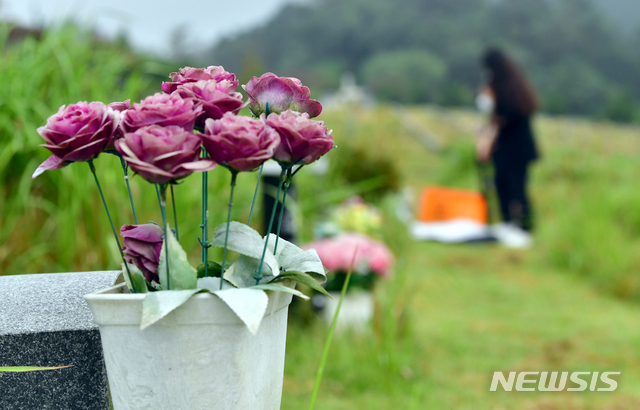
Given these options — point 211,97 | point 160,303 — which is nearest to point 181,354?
point 160,303

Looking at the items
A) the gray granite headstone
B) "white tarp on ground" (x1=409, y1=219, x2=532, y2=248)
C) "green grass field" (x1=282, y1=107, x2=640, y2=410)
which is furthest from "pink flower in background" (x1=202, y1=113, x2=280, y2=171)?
"white tarp on ground" (x1=409, y1=219, x2=532, y2=248)

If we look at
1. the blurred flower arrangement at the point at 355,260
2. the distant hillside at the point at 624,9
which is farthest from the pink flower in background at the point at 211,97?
the distant hillside at the point at 624,9

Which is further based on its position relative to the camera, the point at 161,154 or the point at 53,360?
the point at 53,360

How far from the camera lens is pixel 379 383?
2.32 metres

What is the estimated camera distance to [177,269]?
655 millimetres

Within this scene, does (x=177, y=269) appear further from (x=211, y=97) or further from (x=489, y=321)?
(x=489, y=321)

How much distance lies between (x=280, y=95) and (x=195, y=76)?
0.40ft

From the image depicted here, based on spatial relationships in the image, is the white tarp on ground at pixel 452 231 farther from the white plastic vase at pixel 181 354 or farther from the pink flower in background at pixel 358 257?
the white plastic vase at pixel 181 354

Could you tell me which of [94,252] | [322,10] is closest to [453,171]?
[94,252]

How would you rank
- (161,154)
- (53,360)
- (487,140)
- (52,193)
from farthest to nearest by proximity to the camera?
(487,140) < (52,193) < (53,360) < (161,154)

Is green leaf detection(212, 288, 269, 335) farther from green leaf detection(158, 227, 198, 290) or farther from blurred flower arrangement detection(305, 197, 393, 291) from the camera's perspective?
blurred flower arrangement detection(305, 197, 393, 291)

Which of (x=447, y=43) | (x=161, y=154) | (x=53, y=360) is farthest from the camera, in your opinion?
(x=447, y=43)

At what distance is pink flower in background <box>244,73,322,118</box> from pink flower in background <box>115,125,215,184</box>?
170mm

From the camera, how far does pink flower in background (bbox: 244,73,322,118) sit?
2.35 feet
